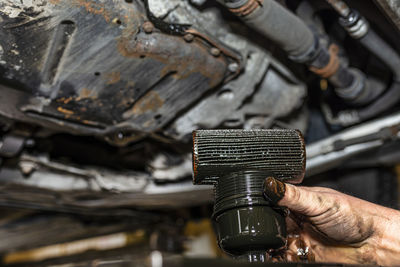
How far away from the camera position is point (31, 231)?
2.31 m

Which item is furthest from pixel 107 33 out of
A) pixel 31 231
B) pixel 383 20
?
pixel 31 231

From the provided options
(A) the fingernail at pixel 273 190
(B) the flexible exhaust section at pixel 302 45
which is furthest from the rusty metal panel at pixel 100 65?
(A) the fingernail at pixel 273 190

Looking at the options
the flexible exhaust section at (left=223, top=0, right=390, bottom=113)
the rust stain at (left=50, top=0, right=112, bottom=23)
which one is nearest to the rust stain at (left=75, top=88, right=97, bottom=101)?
the rust stain at (left=50, top=0, right=112, bottom=23)

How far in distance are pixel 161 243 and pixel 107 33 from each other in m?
1.87

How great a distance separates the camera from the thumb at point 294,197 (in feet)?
2.49

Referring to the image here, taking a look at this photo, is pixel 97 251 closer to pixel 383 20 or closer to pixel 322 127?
pixel 322 127

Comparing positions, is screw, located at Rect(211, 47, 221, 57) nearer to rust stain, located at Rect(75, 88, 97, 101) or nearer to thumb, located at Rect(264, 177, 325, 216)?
rust stain, located at Rect(75, 88, 97, 101)

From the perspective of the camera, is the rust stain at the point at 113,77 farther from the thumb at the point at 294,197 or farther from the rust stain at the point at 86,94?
the thumb at the point at 294,197

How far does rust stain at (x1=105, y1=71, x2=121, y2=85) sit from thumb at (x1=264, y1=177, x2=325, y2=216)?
0.61 metres

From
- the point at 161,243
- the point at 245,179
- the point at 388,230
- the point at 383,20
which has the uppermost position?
the point at 383,20

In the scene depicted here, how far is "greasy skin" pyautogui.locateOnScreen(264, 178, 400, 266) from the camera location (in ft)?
2.58

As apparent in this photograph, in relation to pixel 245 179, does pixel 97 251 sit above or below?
above

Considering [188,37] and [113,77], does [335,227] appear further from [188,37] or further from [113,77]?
[113,77]

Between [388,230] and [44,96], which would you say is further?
[44,96]
